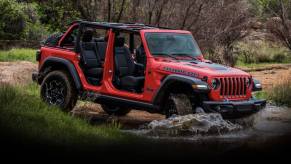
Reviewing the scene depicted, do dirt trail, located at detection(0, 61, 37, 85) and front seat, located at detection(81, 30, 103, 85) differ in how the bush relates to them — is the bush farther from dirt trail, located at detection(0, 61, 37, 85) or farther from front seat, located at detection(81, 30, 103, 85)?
dirt trail, located at detection(0, 61, 37, 85)

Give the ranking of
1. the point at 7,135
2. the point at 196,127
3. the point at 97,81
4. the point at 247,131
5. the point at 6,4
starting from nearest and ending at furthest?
1. the point at 7,135
2. the point at 196,127
3. the point at 247,131
4. the point at 97,81
5. the point at 6,4

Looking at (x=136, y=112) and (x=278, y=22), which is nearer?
(x=136, y=112)

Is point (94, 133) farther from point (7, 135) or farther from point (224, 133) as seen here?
point (224, 133)

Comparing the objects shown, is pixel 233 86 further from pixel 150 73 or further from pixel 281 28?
pixel 281 28

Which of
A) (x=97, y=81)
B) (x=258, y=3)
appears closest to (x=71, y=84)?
(x=97, y=81)

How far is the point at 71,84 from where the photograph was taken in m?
12.0

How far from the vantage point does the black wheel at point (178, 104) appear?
10.5 metres

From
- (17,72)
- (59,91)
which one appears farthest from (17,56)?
(59,91)

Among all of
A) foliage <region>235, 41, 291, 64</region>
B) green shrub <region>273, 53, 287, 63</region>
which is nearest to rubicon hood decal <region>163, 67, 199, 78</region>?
foliage <region>235, 41, 291, 64</region>

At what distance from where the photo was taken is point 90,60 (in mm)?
A: 12055

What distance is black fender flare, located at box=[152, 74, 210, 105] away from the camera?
10270 millimetres

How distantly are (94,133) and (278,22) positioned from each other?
15530 millimetres

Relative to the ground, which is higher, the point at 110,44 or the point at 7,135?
the point at 110,44

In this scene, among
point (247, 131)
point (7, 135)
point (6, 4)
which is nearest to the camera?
point (7, 135)
